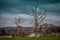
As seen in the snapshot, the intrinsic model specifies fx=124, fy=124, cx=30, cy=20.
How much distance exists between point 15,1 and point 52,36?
1.09 meters

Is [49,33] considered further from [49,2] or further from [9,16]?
[9,16]

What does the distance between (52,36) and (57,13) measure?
501 millimetres

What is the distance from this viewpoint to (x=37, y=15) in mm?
2588

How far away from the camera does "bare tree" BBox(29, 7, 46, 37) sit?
2.59m

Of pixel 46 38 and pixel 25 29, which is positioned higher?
pixel 25 29

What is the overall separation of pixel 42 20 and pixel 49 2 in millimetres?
417

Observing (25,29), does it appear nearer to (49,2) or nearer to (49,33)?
(49,33)

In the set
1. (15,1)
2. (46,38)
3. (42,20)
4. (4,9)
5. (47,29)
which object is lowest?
(46,38)

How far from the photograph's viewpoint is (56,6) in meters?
2.67

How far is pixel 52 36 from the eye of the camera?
2.62 meters

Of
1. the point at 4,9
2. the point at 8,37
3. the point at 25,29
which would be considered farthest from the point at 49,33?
the point at 4,9

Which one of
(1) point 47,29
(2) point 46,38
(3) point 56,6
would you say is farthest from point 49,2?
(2) point 46,38

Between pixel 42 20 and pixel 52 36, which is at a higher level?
pixel 42 20

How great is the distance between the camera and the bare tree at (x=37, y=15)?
8.50 ft
